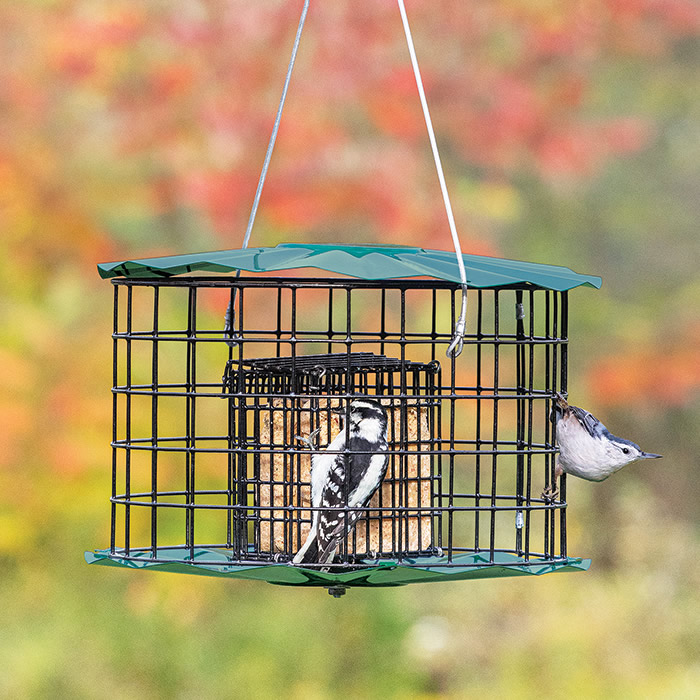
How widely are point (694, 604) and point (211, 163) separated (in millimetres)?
4745

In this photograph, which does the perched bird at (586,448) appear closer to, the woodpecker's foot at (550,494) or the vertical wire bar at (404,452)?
the woodpecker's foot at (550,494)

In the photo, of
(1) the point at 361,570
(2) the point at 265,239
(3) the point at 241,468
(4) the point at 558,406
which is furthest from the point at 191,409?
A: (2) the point at 265,239

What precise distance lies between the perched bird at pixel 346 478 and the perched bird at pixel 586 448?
66 centimetres

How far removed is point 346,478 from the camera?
3680 mm

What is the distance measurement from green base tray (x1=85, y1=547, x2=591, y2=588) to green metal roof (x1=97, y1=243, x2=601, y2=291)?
799 mm

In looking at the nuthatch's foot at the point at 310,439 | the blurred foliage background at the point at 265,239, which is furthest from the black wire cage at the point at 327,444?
the blurred foliage background at the point at 265,239

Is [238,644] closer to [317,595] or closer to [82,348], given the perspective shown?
[317,595]

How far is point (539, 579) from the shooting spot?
912 centimetres

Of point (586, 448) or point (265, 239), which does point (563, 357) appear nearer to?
point (586, 448)

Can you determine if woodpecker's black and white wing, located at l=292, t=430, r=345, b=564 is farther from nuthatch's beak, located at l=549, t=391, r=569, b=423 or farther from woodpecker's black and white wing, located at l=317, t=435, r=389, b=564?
nuthatch's beak, located at l=549, t=391, r=569, b=423

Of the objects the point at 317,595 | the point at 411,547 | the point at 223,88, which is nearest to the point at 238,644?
the point at 317,595

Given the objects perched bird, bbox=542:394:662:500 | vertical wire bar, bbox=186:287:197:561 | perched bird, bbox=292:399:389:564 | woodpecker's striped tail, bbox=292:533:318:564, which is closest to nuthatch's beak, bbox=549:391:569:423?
perched bird, bbox=542:394:662:500

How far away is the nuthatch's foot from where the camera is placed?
3.84m

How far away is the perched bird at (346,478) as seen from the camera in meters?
3.68
